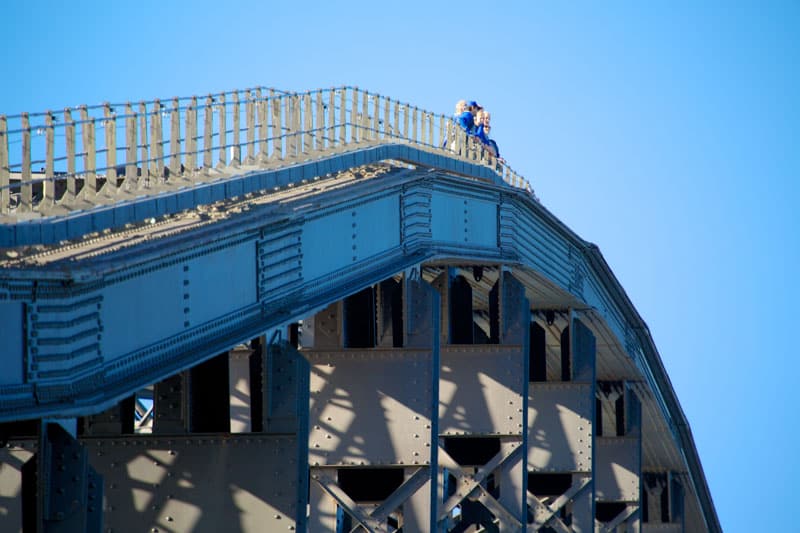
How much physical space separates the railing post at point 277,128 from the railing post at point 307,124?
74 cm

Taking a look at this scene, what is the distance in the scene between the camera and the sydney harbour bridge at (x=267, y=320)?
14828 mm

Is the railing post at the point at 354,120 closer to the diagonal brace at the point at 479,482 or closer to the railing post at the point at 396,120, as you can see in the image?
the railing post at the point at 396,120

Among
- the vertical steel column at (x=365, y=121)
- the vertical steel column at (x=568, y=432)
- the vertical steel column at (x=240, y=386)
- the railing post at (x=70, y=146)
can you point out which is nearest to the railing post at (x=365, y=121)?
the vertical steel column at (x=365, y=121)

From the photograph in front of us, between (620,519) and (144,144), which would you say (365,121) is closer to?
(144,144)

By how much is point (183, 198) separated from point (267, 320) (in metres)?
2.00

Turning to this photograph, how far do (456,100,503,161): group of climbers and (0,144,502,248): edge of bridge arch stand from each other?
30.0ft

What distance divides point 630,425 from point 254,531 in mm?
31992

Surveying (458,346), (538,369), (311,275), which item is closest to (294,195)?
(311,275)

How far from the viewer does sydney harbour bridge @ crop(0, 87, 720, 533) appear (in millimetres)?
14828

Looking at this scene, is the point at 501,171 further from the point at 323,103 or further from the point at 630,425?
the point at 630,425

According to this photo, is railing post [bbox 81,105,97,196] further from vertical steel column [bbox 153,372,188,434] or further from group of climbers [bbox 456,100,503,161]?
group of climbers [bbox 456,100,503,161]

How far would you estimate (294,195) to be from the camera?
2184 cm

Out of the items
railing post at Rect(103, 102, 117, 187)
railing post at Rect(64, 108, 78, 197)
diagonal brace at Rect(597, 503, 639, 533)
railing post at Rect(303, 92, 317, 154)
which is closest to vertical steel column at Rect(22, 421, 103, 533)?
railing post at Rect(64, 108, 78, 197)

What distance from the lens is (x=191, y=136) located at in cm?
2000
